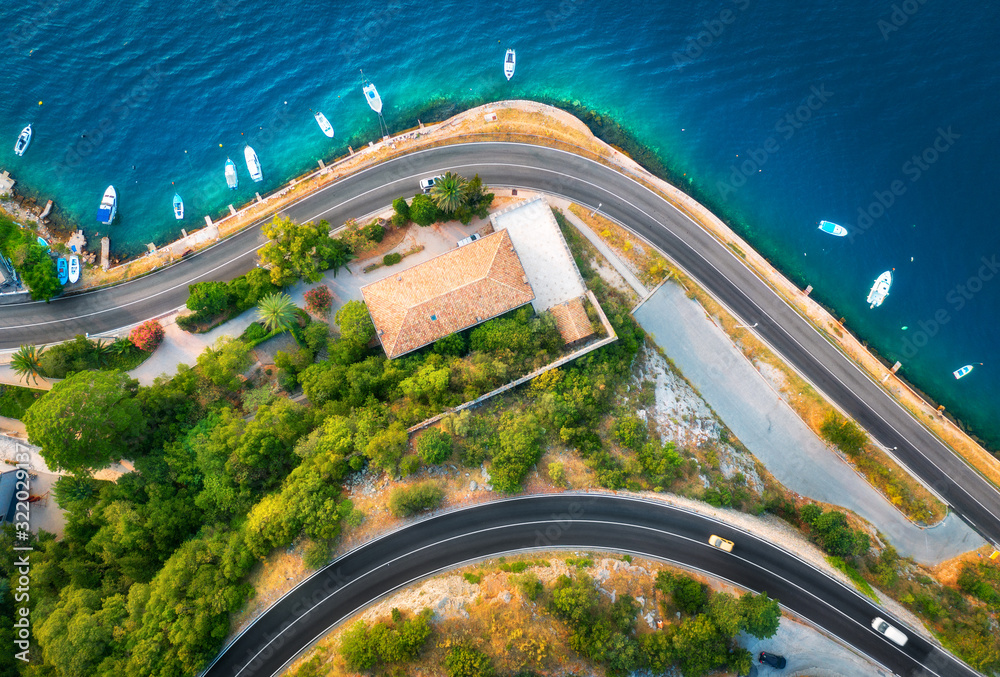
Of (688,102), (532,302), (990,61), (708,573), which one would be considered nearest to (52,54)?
(532,302)

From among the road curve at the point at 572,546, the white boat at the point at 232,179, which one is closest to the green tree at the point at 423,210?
the white boat at the point at 232,179

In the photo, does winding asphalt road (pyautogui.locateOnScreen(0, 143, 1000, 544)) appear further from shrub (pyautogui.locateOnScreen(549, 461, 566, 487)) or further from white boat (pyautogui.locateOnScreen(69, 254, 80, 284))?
Answer: shrub (pyautogui.locateOnScreen(549, 461, 566, 487))

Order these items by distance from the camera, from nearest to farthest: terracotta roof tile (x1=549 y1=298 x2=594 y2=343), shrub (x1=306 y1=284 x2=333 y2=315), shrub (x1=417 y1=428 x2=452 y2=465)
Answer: shrub (x1=417 y1=428 x2=452 y2=465) < terracotta roof tile (x1=549 y1=298 x2=594 y2=343) < shrub (x1=306 y1=284 x2=333 y2=315)

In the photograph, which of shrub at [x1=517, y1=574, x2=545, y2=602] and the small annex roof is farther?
the small annex roof

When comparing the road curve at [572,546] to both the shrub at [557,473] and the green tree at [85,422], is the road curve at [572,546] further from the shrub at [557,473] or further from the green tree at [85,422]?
the green tree at [85,422]

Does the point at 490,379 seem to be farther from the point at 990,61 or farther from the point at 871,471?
the point at 990,61

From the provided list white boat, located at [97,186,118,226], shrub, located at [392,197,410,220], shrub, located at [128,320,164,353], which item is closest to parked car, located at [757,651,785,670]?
shrub, located at [392,197,410,220]

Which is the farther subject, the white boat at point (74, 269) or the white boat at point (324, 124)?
the white boat at point (324, 124)
